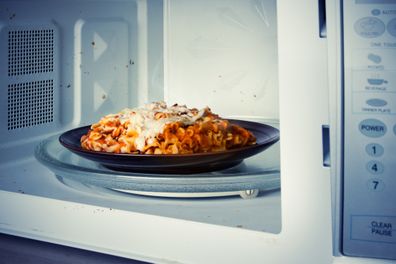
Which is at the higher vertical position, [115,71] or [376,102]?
[115,71]

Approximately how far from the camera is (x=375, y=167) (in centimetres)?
60

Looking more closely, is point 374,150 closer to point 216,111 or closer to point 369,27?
point 369,27

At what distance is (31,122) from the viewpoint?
42.6 inches

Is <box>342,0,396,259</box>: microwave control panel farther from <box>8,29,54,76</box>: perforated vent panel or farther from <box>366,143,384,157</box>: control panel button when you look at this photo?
<box>8,29,54,76</box>: perforated vent panel

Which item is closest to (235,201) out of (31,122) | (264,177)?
(264,177)

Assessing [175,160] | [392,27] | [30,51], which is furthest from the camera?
[30,51]

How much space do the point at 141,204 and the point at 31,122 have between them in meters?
0.37

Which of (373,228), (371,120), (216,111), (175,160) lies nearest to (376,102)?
(371,120)

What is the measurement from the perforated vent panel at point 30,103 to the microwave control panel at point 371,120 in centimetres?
63

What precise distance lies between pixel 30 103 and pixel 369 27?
65 centimetres

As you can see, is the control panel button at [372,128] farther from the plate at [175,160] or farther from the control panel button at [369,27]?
the plate at [175,160]

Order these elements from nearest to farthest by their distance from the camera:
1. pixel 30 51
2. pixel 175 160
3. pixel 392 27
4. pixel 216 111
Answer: pixel 392 27, pixel 175 160, pixel 30 51, pixel 216 111

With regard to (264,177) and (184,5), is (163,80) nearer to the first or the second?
(184,5)

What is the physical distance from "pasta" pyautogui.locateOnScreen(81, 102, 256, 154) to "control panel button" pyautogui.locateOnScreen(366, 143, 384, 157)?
0.33 metres
